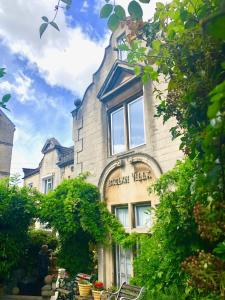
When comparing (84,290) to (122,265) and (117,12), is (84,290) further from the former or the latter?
(117,12)

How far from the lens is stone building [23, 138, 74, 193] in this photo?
15422mm

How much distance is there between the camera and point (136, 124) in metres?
9.07

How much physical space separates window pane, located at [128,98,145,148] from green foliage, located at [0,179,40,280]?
4.29 meters

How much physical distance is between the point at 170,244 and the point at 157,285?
0.96 m

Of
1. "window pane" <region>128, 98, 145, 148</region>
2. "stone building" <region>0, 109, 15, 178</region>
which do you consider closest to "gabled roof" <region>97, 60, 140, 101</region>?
"window pane" <region>128, 98, 145, 148</region>

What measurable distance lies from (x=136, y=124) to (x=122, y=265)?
4.61 meters

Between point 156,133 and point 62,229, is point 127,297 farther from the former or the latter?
point 156,133

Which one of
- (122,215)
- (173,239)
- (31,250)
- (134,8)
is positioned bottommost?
(31,250)

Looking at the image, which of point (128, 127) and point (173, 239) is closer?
point (173, 239)

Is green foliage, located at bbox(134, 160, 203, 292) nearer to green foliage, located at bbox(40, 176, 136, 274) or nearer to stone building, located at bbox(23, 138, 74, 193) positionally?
green foliage, located at bbox(40, 176, 136, 274)

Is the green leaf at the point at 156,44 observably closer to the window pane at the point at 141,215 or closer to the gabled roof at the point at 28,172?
the window pane at the point at 141,215

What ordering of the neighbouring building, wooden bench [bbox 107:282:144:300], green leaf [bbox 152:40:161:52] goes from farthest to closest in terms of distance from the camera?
1. the neighbouring building
2. wooden bench [bbox 107:282:144:300]
3. green leaf [bbox 152:40:161:52]

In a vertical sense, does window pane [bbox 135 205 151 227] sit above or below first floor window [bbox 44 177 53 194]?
below

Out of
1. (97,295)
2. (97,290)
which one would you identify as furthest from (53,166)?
(97,295)
